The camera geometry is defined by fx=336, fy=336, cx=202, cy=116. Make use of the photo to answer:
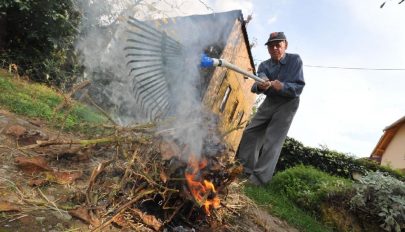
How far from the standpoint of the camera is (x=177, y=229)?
7.26ft

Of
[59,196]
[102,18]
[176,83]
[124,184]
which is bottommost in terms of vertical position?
[59,196]

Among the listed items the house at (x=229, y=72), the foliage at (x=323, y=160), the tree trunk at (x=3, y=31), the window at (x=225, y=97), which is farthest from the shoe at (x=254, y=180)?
the foliage at (x=323, y=160)

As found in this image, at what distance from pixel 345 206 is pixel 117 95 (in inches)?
200

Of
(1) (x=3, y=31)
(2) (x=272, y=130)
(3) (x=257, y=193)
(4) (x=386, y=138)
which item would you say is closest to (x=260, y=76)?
(2) (x=272, y=130)

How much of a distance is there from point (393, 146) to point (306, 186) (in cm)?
2136

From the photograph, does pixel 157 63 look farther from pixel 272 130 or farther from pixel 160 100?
pixel 272 130

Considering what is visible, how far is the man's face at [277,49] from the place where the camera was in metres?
4.47

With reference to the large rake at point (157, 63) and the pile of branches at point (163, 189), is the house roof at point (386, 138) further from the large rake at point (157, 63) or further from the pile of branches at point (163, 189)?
the pile of branches at point (163, 189)

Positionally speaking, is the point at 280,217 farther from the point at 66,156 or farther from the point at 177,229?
the point at 66,156

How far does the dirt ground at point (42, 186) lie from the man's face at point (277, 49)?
2.14 m

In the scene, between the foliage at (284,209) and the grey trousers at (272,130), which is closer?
the foliage at (284,209)

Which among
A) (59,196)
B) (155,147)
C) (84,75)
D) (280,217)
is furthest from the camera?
(84,75)

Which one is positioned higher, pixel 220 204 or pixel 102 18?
pixel 102 18

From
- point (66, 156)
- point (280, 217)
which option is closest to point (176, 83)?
point (66, 156)
